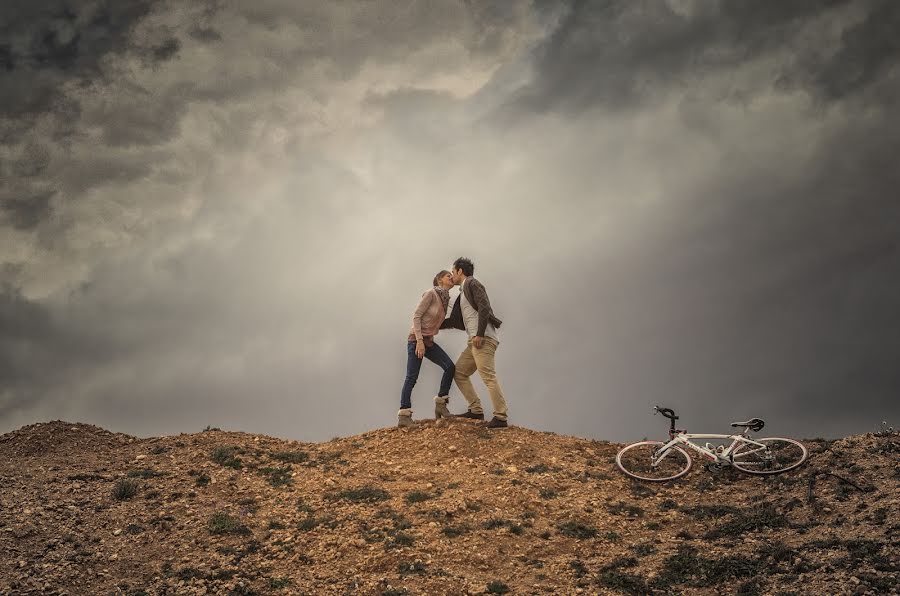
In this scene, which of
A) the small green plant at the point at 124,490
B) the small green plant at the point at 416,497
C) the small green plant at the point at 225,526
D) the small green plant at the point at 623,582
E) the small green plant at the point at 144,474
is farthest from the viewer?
the small green plant at the point at 144,474

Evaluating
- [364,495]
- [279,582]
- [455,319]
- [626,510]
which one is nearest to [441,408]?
[455,319]

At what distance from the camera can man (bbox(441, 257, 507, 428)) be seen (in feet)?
58.1

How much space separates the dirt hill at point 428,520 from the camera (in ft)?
38.5

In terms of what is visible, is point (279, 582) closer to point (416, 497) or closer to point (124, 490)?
point (416, 497)

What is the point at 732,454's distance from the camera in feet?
53.2

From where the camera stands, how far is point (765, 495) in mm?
14859

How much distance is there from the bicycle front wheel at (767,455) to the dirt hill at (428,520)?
0.38m

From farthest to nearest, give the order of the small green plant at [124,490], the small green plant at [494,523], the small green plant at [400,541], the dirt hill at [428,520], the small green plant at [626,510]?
the small green plant at [626,510], the small green plant at [124,490], the small green plant at [494,523], the small green plant at [400,541], the dirt hill at [428,520]

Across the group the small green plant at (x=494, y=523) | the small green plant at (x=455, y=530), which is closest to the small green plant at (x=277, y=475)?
the small green plant at (x=455, y=530)

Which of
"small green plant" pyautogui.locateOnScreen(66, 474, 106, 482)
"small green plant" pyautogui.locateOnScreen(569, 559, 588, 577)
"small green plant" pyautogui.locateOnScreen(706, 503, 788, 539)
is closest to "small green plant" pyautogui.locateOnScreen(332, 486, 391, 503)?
"small green plant" pyautogui.locateOnScreen(569, 559, 588, 577)

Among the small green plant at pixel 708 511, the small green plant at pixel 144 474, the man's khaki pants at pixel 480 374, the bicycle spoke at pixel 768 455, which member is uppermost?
the man's khaki pants at pixel 480 374

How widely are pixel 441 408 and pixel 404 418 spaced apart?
109 centimetres

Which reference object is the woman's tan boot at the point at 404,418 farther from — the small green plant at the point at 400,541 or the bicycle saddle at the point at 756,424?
the bicycle saddle at the point at 756,424

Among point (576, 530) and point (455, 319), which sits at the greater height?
point (455, 319)
